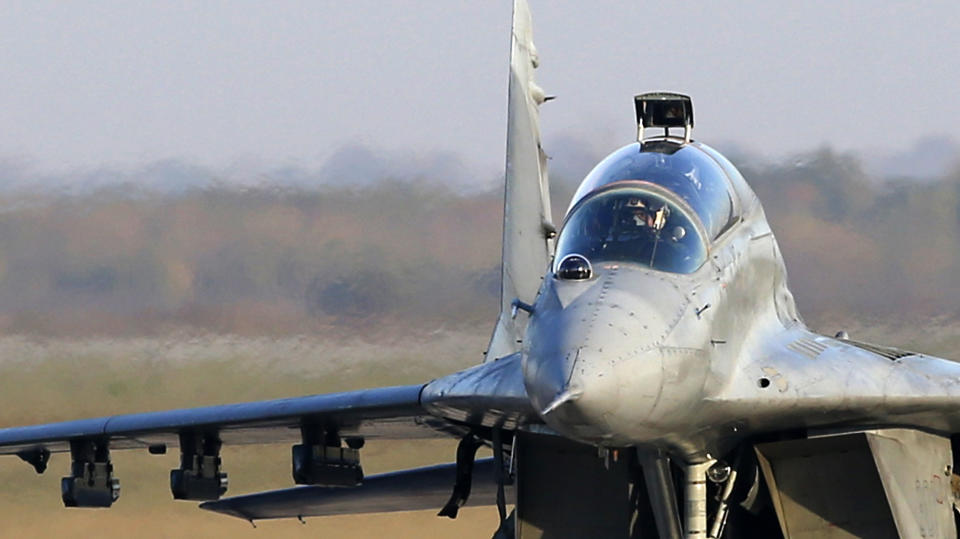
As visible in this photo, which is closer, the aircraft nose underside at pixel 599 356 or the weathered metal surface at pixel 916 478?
the aircraft nose underside at pixel 599 356

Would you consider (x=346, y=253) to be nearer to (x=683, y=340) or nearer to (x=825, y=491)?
(x=825, y=491)

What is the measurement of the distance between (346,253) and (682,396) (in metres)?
7.54

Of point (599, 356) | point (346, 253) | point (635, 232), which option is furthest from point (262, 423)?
point (599, 356)

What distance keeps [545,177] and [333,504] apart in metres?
3.20

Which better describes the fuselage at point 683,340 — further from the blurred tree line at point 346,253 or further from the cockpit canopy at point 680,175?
the blurred tree line at point 346,253

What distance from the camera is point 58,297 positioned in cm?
1577

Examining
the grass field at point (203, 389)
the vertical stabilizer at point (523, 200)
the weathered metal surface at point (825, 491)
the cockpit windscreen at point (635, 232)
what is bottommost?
the grass field at point (203, 389)

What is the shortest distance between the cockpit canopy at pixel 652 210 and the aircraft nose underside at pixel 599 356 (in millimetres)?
415

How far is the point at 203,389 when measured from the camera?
1489cm

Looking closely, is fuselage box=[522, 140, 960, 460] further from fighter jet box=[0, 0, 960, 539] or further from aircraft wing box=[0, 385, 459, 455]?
aircraft wing box=[0, 385, 459, 455]

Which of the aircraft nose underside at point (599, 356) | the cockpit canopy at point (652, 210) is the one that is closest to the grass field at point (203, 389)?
the cockpit canopy at point (652, 210)

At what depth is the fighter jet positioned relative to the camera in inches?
325

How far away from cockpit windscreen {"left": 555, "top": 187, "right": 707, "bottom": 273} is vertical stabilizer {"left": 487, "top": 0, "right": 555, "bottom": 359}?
361cm

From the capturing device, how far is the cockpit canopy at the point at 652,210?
8.98m
